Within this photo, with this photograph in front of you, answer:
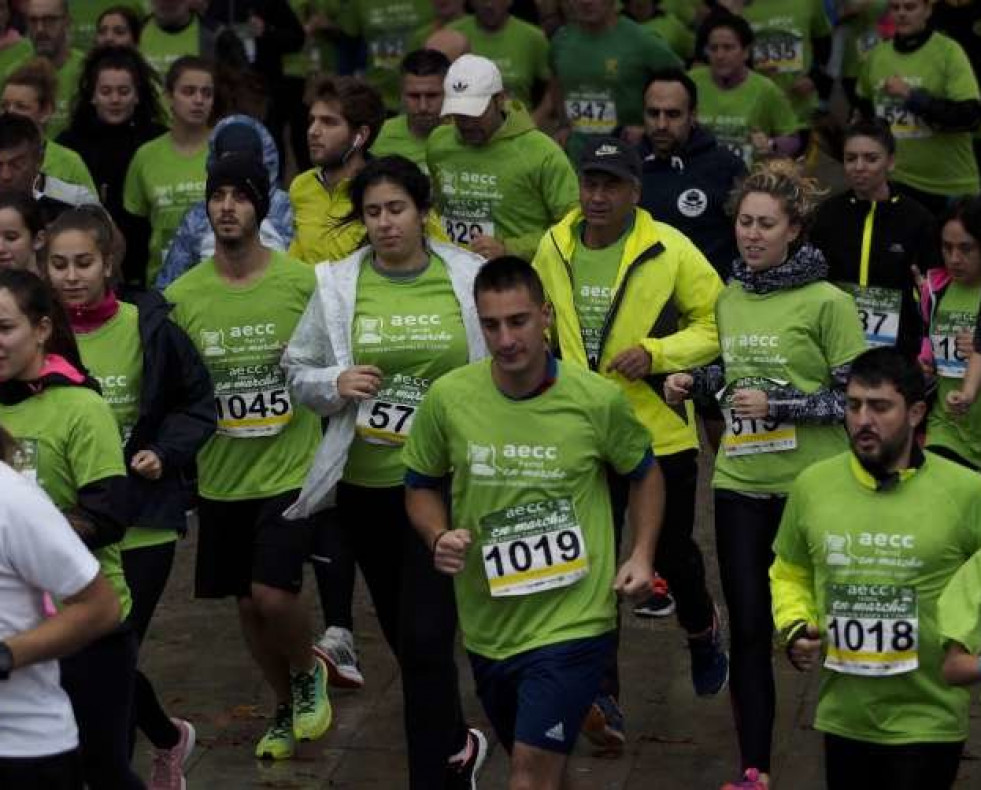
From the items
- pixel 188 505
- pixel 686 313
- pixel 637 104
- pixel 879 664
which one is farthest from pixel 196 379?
pixel 637 104

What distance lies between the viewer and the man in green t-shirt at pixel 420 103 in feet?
36.1

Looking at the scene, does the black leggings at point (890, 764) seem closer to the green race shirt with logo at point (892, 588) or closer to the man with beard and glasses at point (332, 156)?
the green race shirt with logo at point (892, 588)

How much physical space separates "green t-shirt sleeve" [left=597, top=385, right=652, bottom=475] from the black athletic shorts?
163 cm

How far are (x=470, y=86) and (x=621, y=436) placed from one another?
3.28 metres

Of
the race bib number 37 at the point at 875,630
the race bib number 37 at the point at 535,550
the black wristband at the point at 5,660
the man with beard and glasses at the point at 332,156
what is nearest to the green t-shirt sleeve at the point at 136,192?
the man with beard and glasses at the point at 332,156

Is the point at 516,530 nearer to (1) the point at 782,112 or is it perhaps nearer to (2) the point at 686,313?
(2) the point at 686,313

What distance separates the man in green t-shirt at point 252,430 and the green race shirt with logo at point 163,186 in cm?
256

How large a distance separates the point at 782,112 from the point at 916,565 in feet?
21.1

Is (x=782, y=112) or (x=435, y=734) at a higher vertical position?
(x=782, y=112)

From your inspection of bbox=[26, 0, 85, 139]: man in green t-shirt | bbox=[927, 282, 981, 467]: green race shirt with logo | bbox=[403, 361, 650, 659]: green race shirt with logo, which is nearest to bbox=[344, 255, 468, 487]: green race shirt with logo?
bbox=[403, 361, 650, 659]: green race shirt with logo

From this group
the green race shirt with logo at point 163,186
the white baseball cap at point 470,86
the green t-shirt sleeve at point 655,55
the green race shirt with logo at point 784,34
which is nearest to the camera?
the white baseball cap at point 470,86

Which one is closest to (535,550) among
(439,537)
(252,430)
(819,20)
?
(439,537)

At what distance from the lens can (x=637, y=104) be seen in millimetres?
12828

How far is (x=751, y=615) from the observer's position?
799 centimetres
